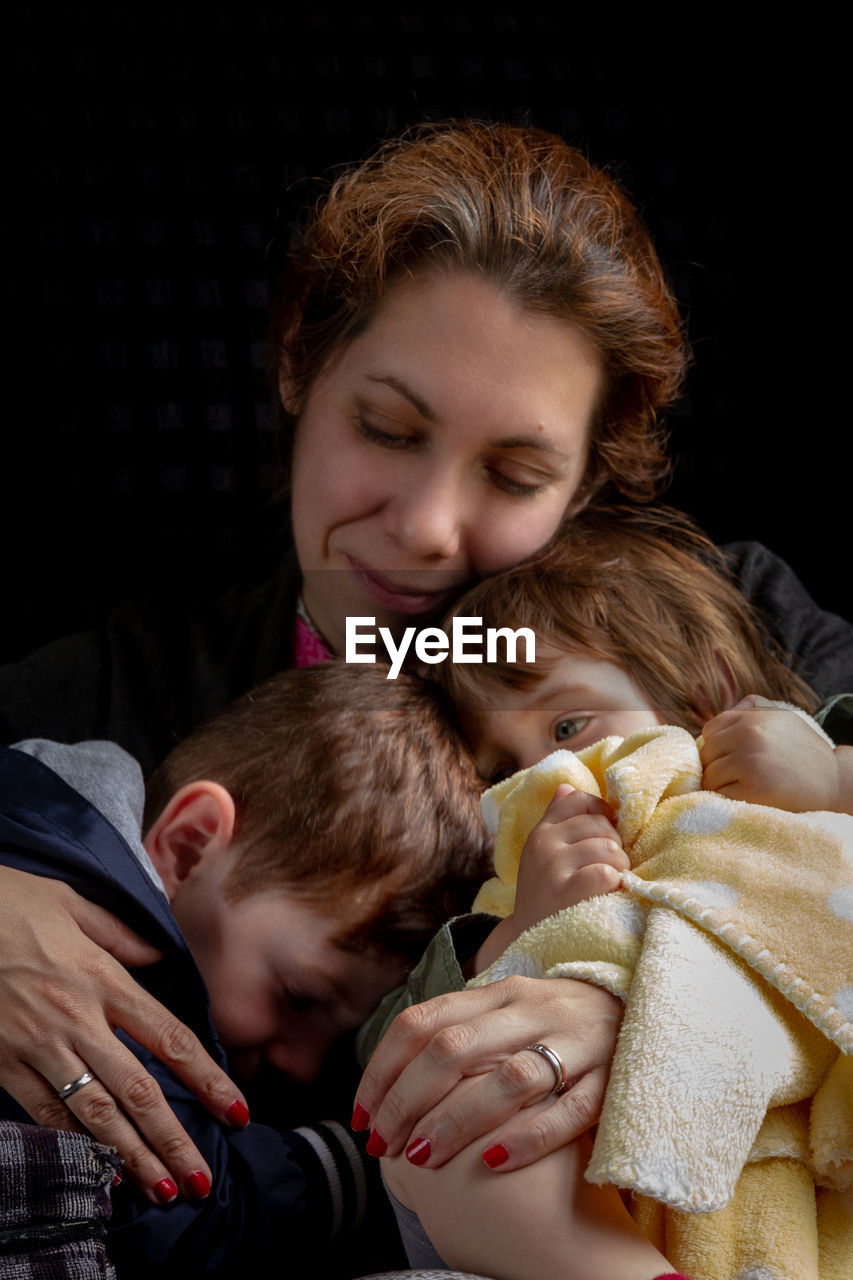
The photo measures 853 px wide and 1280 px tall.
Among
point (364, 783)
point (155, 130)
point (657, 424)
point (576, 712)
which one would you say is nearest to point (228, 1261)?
point (364, 783)

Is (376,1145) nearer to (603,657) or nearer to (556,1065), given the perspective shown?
(556,1065)

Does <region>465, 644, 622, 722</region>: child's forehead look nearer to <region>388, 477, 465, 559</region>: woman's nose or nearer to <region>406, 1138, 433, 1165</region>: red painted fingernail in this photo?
<region>388, 477, 465, 559</region>: woman's nose

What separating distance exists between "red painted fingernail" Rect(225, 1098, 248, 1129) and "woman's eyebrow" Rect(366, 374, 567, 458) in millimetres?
558

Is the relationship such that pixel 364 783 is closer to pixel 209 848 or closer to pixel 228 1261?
pixel 209 848

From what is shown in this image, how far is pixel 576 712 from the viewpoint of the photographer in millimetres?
962

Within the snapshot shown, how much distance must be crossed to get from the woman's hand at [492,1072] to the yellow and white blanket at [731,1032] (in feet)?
0.05

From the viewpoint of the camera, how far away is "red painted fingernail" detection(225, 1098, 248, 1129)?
759 mm

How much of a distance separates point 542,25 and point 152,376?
1.82ft

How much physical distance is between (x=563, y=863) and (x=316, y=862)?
233 mm

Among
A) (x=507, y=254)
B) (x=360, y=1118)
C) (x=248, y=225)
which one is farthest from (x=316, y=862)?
(x=248, y=225)

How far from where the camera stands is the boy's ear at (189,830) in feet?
2.99

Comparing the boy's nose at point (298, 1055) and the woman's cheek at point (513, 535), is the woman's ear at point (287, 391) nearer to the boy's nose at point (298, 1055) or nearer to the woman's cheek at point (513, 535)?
the woman's cheek at point (513, 535)

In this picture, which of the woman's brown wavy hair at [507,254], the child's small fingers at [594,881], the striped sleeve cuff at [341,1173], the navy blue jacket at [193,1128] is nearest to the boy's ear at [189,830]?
the navy blue jacket at [193,1128]

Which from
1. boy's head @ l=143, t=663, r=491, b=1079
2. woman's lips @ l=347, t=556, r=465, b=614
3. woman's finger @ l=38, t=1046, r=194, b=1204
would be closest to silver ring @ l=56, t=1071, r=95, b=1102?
woman's finger @ l=38, t=1046, r=194, b=1204
